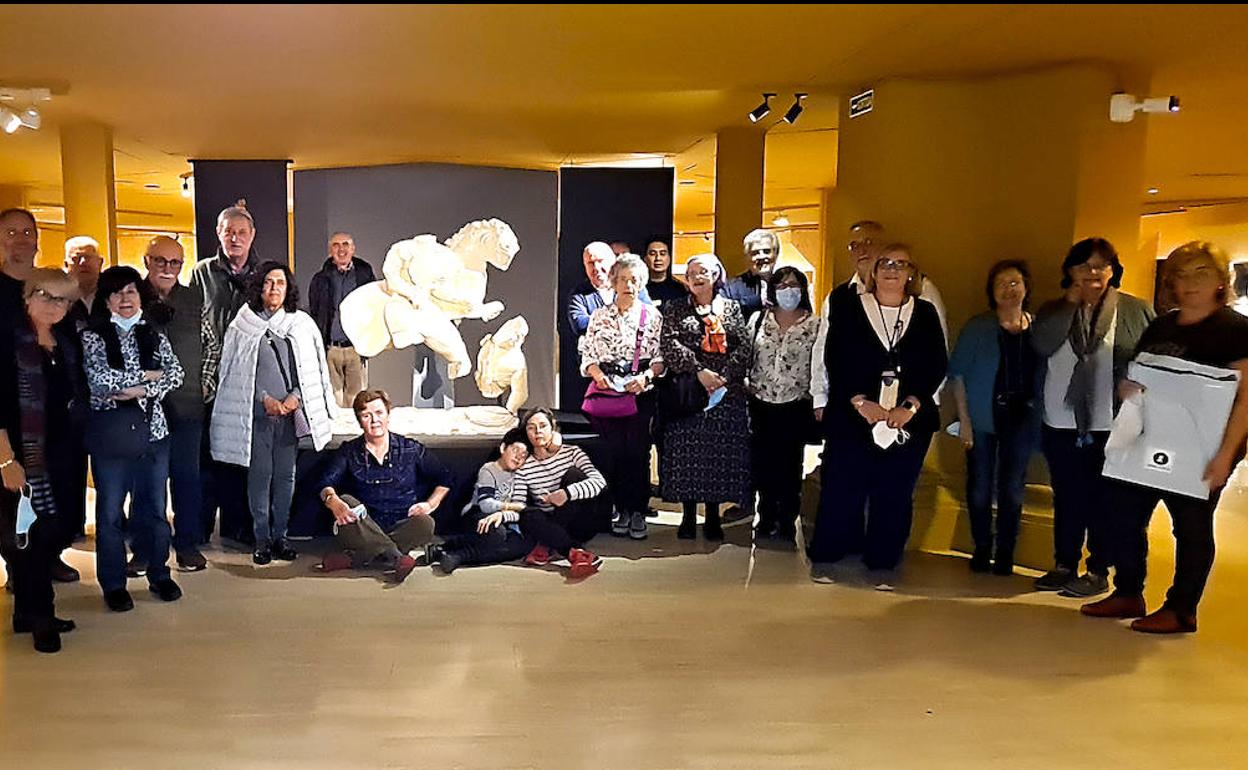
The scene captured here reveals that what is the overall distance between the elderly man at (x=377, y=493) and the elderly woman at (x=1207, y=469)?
8.80 ft

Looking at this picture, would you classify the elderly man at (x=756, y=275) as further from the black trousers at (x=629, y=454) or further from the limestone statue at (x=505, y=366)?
the limestone statue at (x=505, y=366)

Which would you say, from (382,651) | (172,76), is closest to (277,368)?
(382,651)

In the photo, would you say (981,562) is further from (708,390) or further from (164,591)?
(164,591)

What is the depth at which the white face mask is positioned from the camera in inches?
163

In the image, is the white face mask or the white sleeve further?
the white face mask

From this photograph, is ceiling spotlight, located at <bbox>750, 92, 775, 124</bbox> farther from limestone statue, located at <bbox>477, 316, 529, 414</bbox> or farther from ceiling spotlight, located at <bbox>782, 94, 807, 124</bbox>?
limestone statue, located at <bbox>477, 316, 529, 414</bbox>

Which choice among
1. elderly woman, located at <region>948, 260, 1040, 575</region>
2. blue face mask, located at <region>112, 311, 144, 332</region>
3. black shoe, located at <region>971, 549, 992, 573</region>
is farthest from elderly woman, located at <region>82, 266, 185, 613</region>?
black shoe, located at <region>971, 549, 992, 573</region>

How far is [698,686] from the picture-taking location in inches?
111

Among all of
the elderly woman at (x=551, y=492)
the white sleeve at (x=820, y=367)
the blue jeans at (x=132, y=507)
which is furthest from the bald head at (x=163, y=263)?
the white sleeve at (x=820, y=367)

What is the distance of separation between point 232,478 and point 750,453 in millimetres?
2376

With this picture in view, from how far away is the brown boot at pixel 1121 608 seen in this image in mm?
A: 3457

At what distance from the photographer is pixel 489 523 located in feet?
13.1

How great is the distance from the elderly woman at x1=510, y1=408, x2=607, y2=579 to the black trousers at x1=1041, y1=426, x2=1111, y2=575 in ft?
6.08

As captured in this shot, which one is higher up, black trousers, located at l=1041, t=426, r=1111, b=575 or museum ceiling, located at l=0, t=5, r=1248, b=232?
museum ceiling, located at l=0, t=5, r=1248, b=232
